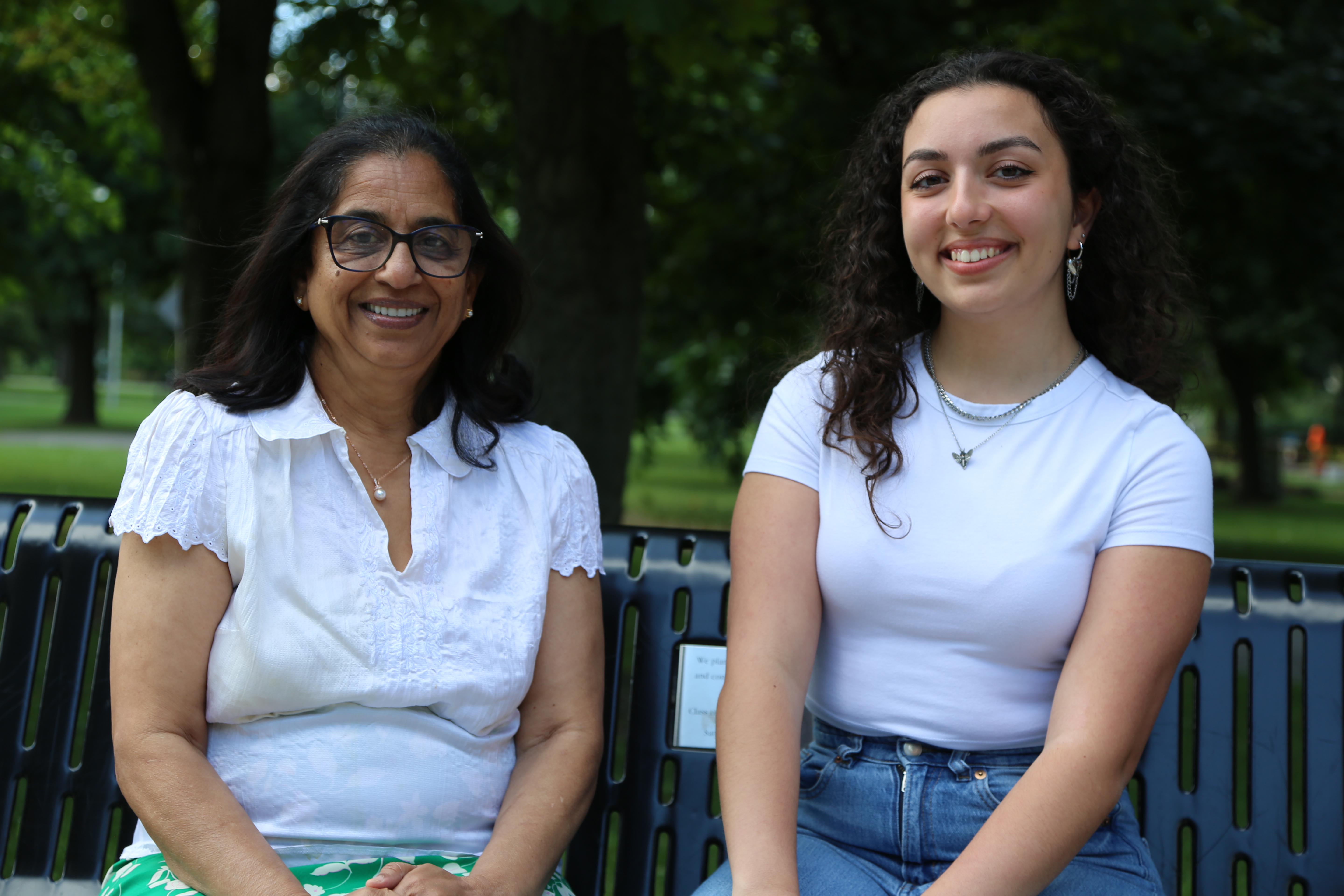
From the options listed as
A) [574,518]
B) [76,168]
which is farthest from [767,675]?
[76,168]

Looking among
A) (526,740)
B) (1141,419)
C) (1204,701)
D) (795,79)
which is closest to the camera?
(1141,419)

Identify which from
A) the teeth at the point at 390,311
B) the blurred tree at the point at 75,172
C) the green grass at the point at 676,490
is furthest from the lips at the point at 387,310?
the blurred tree at the point at 75,172

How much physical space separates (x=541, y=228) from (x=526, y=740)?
3132 mm

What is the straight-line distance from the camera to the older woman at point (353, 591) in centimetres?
213

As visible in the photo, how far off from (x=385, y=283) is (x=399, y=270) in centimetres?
4

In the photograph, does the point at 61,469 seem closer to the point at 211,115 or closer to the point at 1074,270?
the point at 211,115

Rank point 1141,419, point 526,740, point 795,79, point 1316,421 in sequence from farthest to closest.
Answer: point 1316,421 < point 795,79 < point 526,740 < point 1141,419

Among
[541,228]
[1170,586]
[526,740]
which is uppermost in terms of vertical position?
[541,228]

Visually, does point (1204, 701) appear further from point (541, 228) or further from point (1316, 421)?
point (1316, 421)

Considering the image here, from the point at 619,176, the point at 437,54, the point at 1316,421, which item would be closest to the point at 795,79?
the point at 437,54

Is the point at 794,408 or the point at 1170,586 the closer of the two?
the point at 1170,586

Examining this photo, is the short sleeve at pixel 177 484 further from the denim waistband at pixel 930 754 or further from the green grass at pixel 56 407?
the denim waistband at pixel 930 754

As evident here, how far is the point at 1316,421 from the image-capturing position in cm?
5500

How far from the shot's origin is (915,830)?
→ 215 cm
